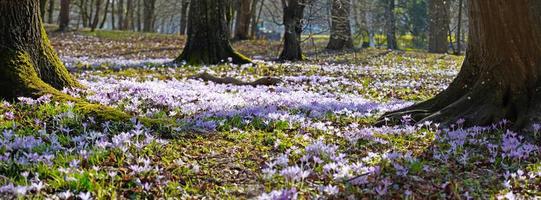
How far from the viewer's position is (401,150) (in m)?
6.28

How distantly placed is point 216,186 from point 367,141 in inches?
97.8

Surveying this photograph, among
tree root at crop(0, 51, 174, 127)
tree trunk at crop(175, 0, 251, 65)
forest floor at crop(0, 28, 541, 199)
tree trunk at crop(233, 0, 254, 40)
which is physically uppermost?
tree trunk at crop(233, 0, 254, 40)

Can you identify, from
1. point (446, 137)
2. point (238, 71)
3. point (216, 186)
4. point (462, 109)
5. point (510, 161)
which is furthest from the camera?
point (238, 71)

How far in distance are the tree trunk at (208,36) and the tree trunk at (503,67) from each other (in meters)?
12.1

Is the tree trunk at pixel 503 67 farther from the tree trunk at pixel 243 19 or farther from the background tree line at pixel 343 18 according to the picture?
the tree trunk at pixel 243 19

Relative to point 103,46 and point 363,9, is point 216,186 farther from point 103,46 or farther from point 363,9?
point 363,9

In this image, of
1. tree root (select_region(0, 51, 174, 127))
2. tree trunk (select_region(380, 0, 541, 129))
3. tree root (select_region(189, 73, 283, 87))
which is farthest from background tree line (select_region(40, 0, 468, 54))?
tree root (select_region(0, 51, 174, 127))

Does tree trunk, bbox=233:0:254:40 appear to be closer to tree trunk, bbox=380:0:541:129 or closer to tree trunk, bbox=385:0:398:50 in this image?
tree trunk, bbox=385:0:398:50

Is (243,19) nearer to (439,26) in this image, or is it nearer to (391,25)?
(439,26)

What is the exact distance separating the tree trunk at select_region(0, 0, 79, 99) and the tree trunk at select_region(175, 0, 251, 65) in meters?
10.6

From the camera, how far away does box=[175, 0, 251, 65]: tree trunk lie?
19047 millimetres

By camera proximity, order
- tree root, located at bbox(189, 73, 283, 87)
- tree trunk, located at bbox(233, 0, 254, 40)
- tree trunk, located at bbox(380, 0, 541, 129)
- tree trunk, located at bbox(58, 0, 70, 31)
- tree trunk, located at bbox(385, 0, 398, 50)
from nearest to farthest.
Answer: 1. tree trunk, located at bbox(380, 0, 541, 129)
2. tree root, located at bbox(189, 73, 283, 87)
3. tree trunk, located at bbox(233, 0, 254, 40)
4. tree trunk, located at bbox(58, 0, 70, 31)
5. tree trunk, located at bbox(385, 0, 398, 50)

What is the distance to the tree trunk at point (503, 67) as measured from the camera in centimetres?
712

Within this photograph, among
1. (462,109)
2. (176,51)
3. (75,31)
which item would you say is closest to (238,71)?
(462,109)
